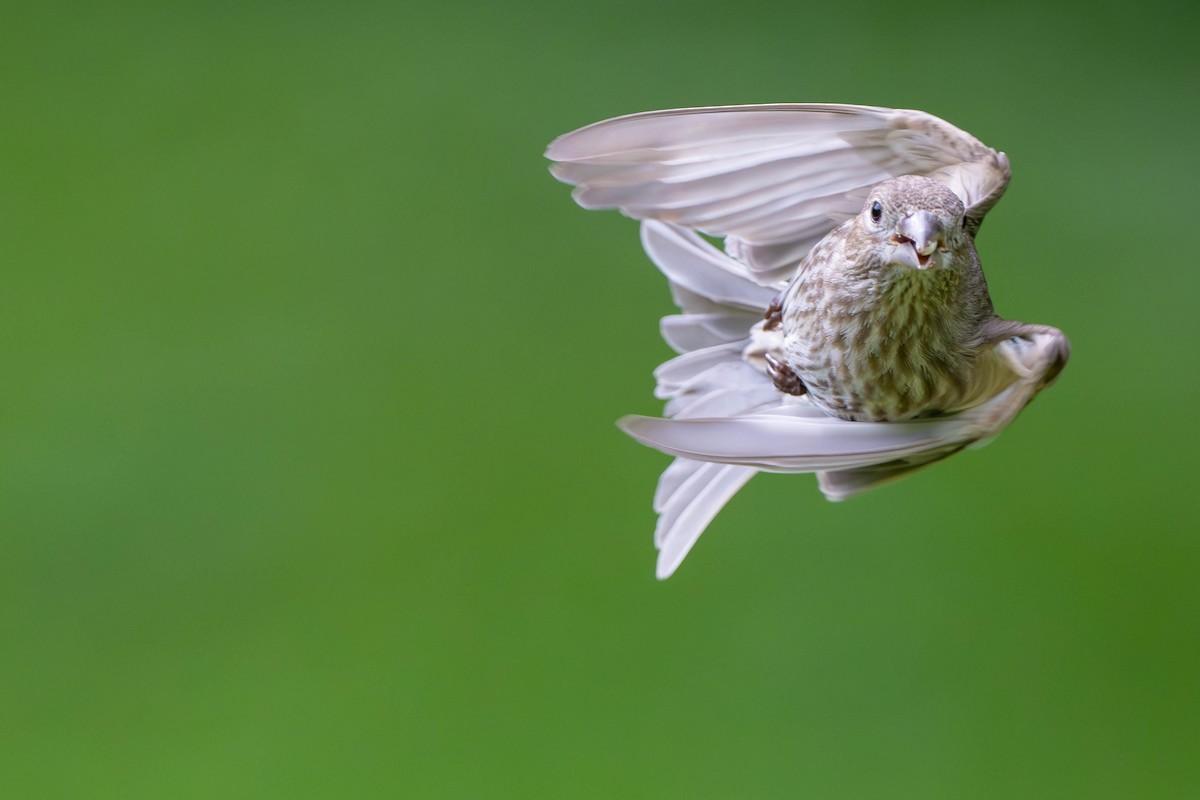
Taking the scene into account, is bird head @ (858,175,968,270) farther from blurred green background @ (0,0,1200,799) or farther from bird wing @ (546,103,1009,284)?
blurred green background @ (0,0,1200,799)

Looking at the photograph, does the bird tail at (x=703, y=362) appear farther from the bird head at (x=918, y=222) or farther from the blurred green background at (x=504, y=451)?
the blurred green background at (x=504, y=451)

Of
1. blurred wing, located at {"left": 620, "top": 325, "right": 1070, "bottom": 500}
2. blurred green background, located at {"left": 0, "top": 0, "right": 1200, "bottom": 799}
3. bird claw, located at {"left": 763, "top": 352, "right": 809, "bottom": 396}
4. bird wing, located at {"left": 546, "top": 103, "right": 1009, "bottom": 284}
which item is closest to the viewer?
blurred wing, located at {"left": 620, "top": 325, "right": 1070, "bottom": 500}

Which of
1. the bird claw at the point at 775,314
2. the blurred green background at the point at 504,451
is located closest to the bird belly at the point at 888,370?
the bird claw at the point at 775,314

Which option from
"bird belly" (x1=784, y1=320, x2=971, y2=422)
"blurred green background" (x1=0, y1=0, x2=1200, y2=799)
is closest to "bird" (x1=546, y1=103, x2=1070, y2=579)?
"bird belly" (x1=784, y1=320, x2=971, y2=422)

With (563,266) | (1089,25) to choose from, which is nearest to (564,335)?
(563,266)

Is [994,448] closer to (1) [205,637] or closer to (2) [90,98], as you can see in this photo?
(1) [205,637]

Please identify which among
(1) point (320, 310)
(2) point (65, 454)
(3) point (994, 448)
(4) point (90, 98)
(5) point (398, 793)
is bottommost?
(5) point (398, 793)
